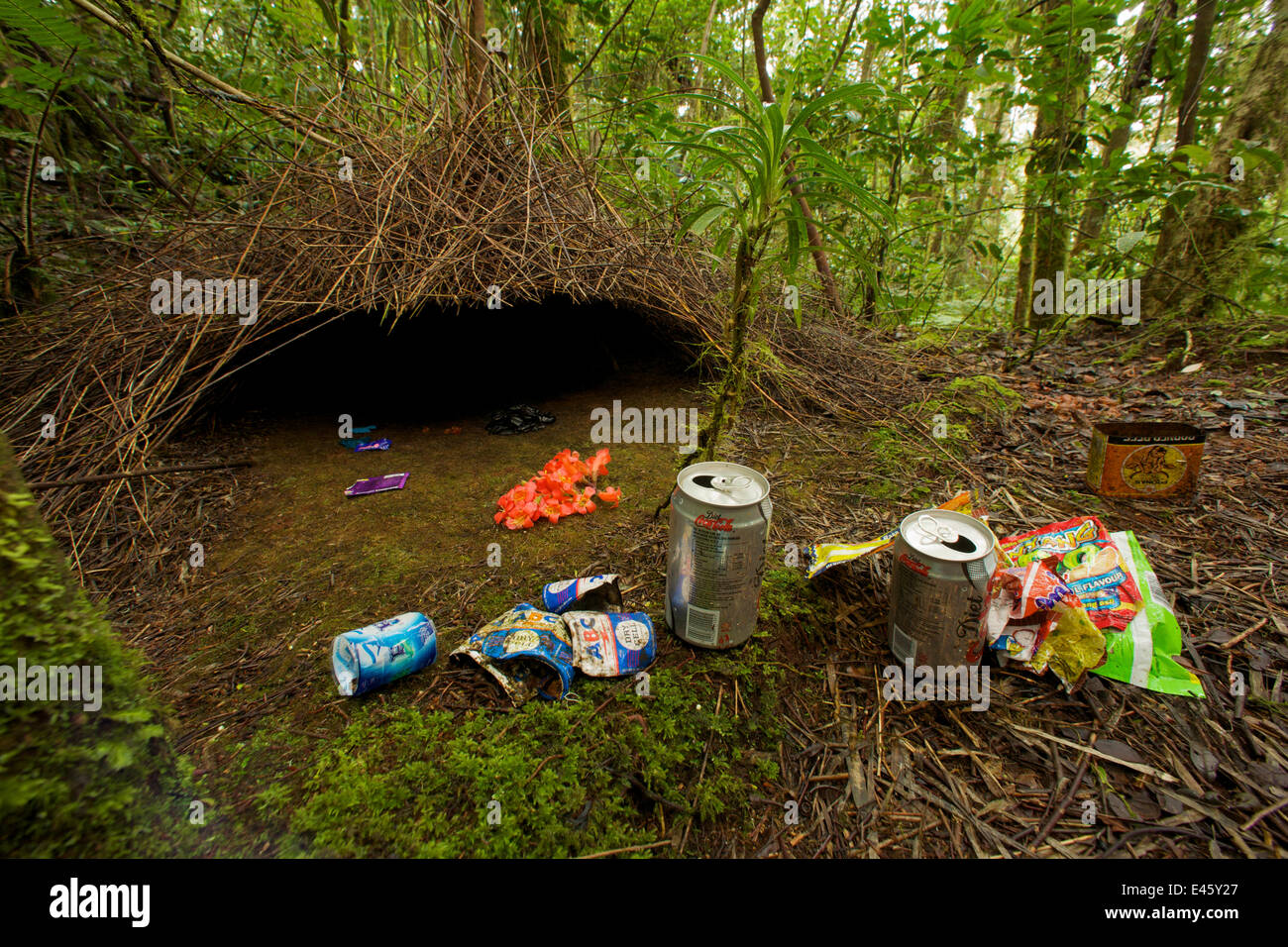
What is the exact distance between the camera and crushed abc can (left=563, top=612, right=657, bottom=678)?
1.47m

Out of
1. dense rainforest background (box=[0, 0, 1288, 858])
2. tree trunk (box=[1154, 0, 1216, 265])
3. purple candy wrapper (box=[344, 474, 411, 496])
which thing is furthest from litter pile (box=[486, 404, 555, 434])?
tree trunk (box=[1154, 0, 1216, 265])

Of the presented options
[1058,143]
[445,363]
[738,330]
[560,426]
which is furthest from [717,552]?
[1058,143]

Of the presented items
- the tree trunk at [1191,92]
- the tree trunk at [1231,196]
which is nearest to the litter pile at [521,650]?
the tree trunk at [1231,196]

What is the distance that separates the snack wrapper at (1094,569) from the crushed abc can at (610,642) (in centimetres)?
128

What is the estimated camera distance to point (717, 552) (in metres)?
1.43

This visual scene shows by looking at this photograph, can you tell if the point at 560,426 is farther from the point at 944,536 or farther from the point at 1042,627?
the point at 1042,627

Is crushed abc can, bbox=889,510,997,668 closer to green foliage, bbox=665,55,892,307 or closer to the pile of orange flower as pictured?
green foliage, bbox=665,55,892,307

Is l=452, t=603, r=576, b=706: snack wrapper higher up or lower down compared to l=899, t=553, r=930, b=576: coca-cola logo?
lower down

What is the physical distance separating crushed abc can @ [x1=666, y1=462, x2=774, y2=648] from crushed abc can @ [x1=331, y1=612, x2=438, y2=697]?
75 centimetres

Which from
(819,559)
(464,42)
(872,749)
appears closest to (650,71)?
(464,42)

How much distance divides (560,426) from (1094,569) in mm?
2619

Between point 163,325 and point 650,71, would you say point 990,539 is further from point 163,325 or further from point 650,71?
point 650,71
